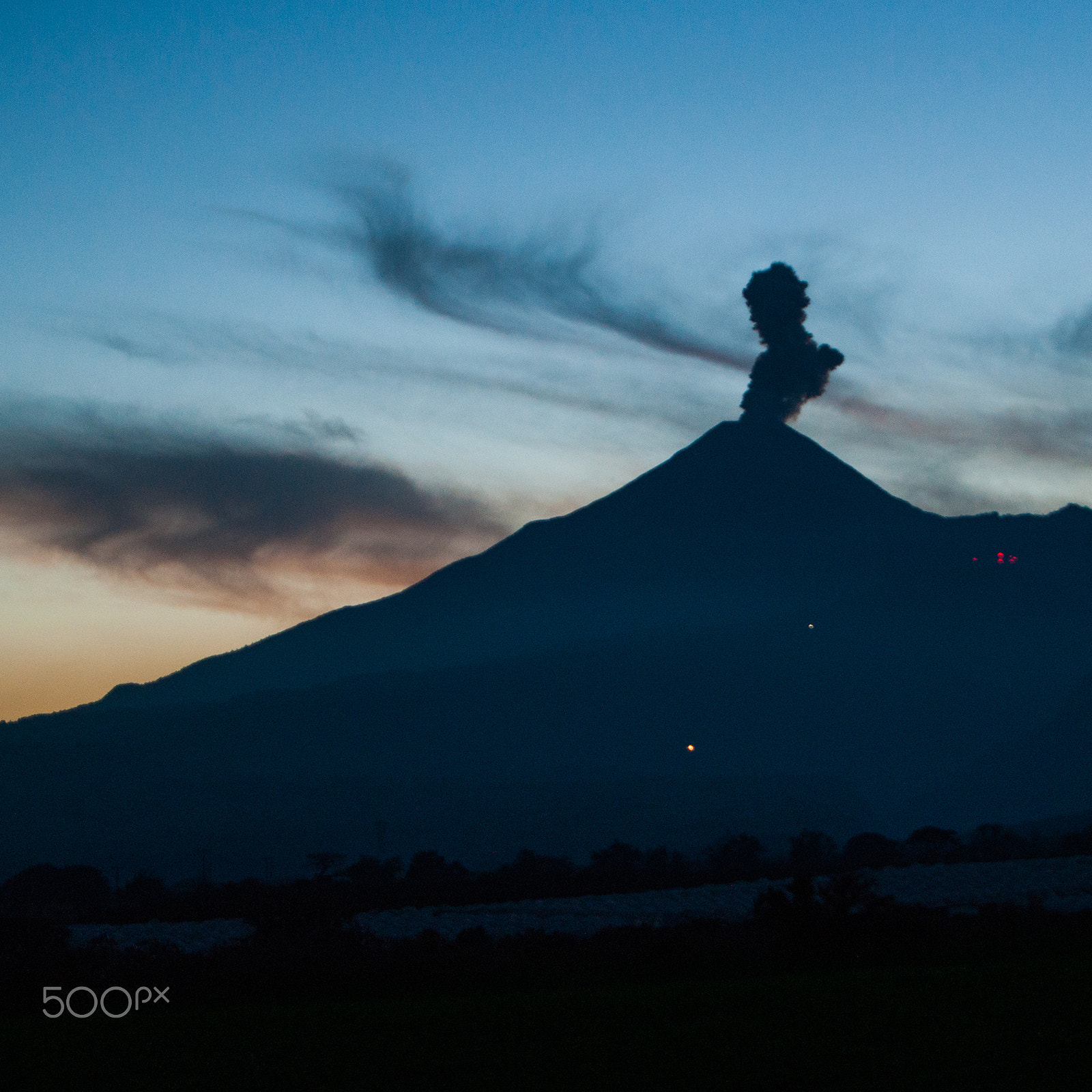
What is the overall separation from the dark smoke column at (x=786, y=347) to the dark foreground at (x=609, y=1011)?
146992 millimetres

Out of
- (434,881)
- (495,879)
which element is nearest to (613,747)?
(434,881)

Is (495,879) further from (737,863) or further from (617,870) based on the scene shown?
(737,863)

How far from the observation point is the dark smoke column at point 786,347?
162m

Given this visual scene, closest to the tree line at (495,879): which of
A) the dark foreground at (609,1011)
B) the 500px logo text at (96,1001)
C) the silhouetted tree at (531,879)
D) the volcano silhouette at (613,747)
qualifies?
the silhouetted tree at (531,879)

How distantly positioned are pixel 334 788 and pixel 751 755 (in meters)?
50.7

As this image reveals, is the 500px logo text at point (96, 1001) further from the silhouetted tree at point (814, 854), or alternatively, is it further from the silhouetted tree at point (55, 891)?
the silhouetted tree at point (55, 891)

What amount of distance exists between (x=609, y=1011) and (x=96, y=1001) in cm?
764

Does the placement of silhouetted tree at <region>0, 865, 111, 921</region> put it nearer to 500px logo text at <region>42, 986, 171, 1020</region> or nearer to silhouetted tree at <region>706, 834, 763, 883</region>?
silhouetted tree at <region>706, 834, 763, 883</region>

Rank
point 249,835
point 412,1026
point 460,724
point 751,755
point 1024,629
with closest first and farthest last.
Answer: point 412,1026 → point 249,835 → point 751,755 → point 460,724 → point 1024,629

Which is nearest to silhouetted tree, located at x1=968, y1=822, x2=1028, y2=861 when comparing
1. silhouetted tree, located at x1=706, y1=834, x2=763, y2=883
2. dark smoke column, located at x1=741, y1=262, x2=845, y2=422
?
silhouetted tree, located at x1=706, y1=834, x2=763, y2=883

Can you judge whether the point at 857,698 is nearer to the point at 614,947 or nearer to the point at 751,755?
the point at 751,755

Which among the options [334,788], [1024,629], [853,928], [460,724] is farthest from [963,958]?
[1024,629]

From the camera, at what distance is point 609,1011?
47.7 ft

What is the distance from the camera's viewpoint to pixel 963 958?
739 inches
